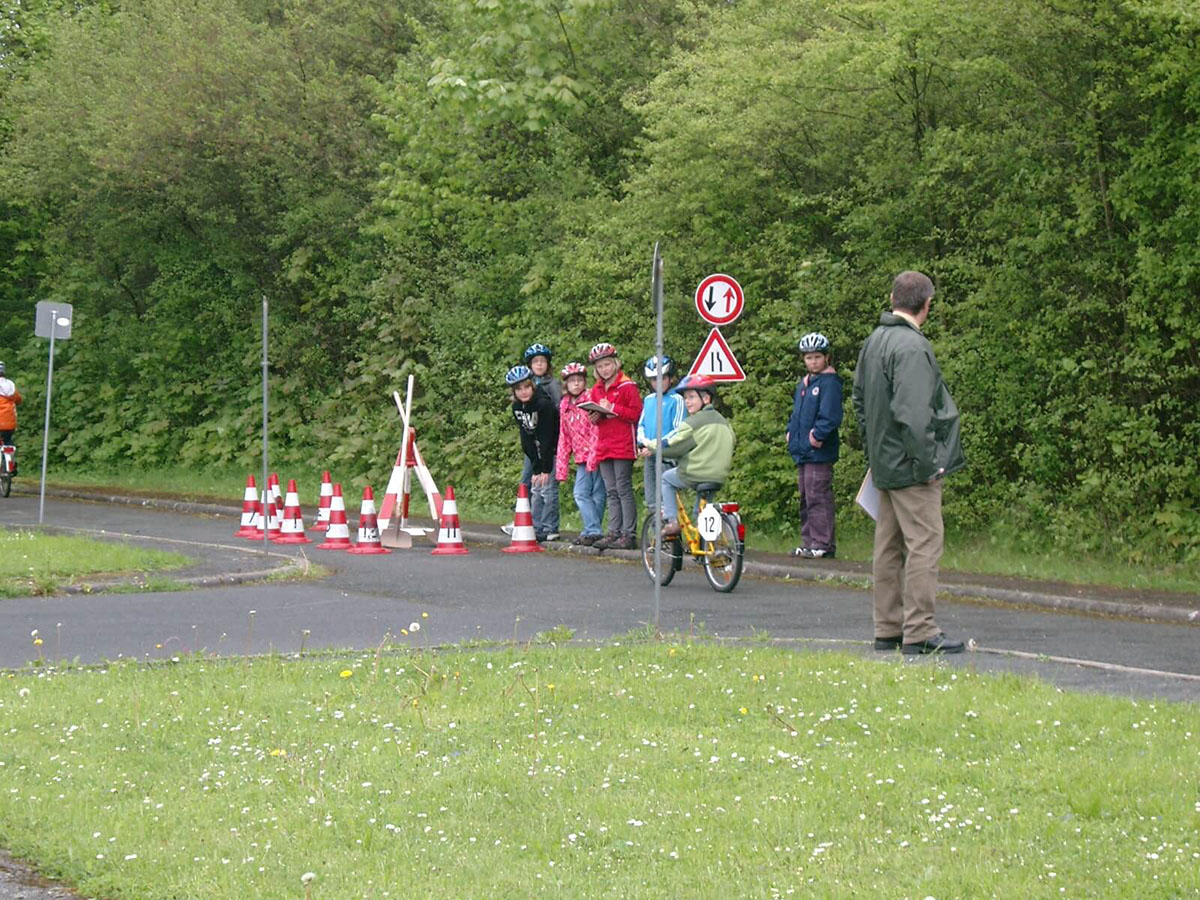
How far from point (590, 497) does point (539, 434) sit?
873 mm

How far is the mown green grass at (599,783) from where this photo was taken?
5.74m

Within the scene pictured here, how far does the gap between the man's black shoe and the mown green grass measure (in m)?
0.93

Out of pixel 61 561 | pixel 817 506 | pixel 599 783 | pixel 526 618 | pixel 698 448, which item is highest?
pixel 698 448

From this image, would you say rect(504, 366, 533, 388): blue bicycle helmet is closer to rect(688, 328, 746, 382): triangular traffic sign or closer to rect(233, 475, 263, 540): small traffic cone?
rect(688, 328, 746, 382): triangular traffic sign

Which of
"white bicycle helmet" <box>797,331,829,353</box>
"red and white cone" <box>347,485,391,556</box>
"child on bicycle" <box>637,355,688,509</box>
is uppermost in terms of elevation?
"white bicycle helmet" <box>797,331,829,353</box>

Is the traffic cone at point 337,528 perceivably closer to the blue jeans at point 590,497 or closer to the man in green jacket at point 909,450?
the blue jeans at point 590,497

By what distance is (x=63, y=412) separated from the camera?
117 feet

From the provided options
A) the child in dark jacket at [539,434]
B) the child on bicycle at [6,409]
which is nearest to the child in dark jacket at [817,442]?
the child in dark jacket at [539,434]

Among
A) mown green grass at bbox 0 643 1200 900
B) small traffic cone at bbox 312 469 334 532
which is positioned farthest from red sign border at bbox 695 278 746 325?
mown green grass at bbox 0 643 1200 900

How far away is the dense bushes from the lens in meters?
16.0

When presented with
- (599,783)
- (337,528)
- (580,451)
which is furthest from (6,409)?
(599,783)

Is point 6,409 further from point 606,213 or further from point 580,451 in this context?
point 580,451

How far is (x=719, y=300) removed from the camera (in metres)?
18.4

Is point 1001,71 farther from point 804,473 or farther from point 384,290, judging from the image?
point 384,290
